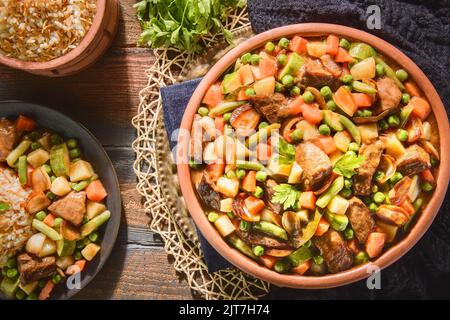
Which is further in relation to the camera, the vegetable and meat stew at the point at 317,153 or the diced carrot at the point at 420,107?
the diced carrot at the point at 420,107

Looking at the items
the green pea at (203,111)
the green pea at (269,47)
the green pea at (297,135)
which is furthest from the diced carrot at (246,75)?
the green pea at (297,135)

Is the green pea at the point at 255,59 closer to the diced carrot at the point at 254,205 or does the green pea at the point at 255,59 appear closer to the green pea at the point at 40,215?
the diced carrot at the point at 254,205

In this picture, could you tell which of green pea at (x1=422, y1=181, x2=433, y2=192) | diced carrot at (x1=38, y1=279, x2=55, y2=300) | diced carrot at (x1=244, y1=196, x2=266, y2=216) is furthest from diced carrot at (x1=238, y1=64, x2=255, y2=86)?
diced carrot at (x1=38, y1=279, x2=55, y2=300)

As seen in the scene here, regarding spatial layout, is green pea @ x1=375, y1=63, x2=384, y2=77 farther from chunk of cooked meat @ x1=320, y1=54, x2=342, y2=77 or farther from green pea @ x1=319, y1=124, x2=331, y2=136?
green pea @ x1=319, y1=124, x2=331, y2=136

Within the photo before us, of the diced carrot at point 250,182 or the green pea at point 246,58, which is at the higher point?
the green pea at point 246,58

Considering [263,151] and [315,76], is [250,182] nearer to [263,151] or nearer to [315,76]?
[263,151]

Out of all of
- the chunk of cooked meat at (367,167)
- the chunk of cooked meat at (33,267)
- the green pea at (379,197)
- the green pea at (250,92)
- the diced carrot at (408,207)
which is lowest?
the chunk of cooked meat at (33,267)

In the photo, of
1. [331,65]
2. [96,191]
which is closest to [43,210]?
[96,191]
